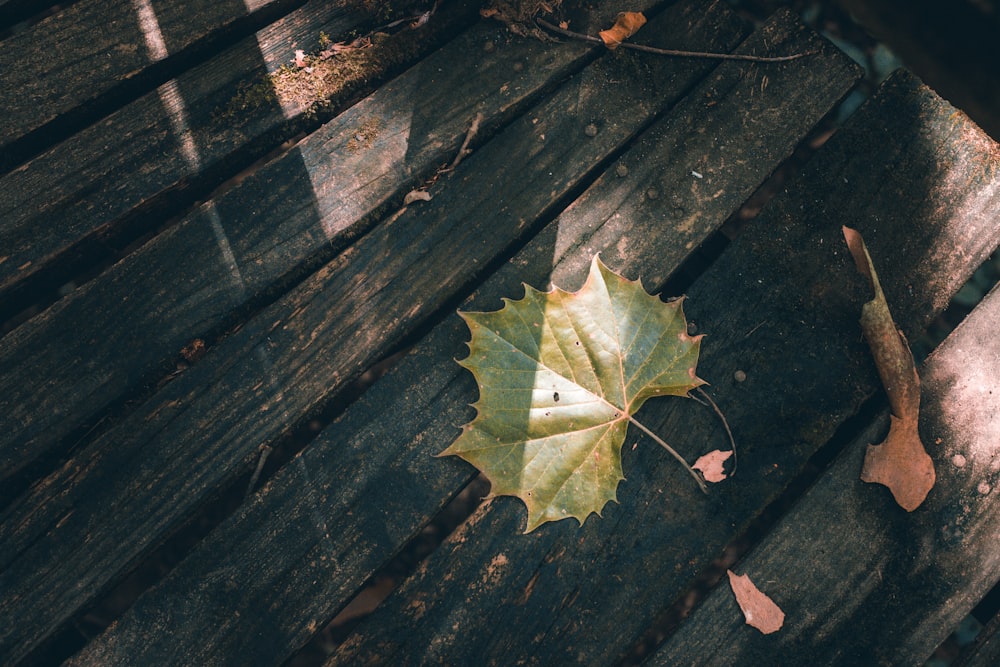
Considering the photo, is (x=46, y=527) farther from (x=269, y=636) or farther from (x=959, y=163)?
(x=959, y=163)

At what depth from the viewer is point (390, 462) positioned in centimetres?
137

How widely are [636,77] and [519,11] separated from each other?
0.34m

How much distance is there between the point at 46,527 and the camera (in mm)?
1321

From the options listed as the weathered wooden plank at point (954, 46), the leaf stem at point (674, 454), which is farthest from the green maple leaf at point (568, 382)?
the weathered wooden plank at point (954, 46)

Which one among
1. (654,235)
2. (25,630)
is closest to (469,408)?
(654,235)

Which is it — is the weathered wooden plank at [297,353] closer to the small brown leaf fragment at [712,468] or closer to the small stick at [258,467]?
the small stick at [258,467]

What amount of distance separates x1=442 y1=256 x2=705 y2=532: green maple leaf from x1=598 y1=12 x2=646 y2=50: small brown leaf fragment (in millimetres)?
590

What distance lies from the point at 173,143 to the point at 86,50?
0.31 m

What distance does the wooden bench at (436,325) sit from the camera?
1.34 m

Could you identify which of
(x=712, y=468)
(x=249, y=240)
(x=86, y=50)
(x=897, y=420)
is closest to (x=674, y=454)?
(x=712, y=468)

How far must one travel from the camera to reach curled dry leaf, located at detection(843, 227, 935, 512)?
51.7 inches

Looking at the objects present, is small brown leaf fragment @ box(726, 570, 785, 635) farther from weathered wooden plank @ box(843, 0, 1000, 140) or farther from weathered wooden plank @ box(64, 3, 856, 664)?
weathered wooden plank @ box(843, 0, 1000, 140)

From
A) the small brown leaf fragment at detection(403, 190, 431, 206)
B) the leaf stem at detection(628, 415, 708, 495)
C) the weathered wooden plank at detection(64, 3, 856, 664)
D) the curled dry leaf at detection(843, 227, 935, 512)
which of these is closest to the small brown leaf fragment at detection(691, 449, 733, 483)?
the leaf stem at detection(628, 415, 708, 495)

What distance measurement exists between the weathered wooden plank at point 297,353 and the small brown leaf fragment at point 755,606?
3.14ft
